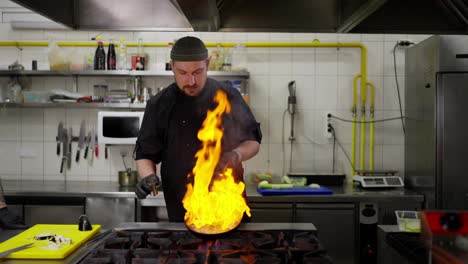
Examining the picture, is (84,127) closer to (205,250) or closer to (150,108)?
(150,108)

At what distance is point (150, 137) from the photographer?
105 inches

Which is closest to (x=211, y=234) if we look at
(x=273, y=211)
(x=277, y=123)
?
(x=273, y=211)

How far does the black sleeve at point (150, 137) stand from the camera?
2.67 meters

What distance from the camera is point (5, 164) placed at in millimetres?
4707

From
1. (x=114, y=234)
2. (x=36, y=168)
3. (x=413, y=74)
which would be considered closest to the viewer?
(x=114, y=234)

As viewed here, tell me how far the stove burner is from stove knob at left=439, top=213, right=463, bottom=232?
1.35ft

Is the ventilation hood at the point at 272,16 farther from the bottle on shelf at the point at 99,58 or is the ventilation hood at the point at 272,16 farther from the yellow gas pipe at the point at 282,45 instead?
the yellow gas pipe at the point at 282,45

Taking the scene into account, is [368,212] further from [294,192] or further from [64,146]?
[64,146]

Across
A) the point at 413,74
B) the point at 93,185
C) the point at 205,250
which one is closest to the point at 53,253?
the point at 205,250

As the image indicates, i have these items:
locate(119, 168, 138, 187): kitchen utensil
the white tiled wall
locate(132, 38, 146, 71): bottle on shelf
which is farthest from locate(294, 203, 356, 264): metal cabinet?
locate(132, 38, 146, 71): bottle on shelf

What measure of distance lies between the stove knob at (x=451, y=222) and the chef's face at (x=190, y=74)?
5.07 ft

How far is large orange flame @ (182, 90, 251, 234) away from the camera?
6.44ft

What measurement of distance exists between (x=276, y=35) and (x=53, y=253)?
3.42m

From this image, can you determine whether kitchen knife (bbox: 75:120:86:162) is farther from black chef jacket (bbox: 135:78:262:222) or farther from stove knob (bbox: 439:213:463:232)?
stove knob (bbox: 439:213:463:232)
